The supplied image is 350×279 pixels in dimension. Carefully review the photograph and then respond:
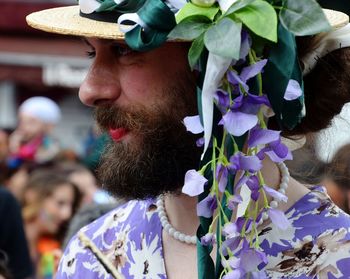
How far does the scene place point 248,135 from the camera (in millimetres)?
2340

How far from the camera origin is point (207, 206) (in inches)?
94.0

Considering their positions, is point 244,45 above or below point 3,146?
above

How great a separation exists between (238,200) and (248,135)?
142mm

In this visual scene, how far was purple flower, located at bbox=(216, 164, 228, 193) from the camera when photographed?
233cm

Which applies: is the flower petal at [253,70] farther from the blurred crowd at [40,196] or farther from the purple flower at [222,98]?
the blurred crowd at [40,196]

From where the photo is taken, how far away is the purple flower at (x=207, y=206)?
238 centimetres

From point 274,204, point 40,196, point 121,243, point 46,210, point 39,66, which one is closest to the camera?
point 274,204

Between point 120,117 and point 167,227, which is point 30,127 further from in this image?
point 120,117

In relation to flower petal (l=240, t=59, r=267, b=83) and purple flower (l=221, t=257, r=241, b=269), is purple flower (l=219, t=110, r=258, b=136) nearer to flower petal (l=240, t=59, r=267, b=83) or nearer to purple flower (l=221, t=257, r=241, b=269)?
flower petal (l=240, t=59, r=267, b=83)

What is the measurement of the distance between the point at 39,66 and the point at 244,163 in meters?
10.8

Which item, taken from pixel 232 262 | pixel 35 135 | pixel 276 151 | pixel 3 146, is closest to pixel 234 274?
pixel 232 262

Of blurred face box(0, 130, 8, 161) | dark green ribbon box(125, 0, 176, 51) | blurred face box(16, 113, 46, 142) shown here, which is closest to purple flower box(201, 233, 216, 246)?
dark green ribbon box(125, 0, 176, 51)

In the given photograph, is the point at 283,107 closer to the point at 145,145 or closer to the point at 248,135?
the point at 248,135

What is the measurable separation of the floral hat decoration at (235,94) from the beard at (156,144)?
224 millimetres
